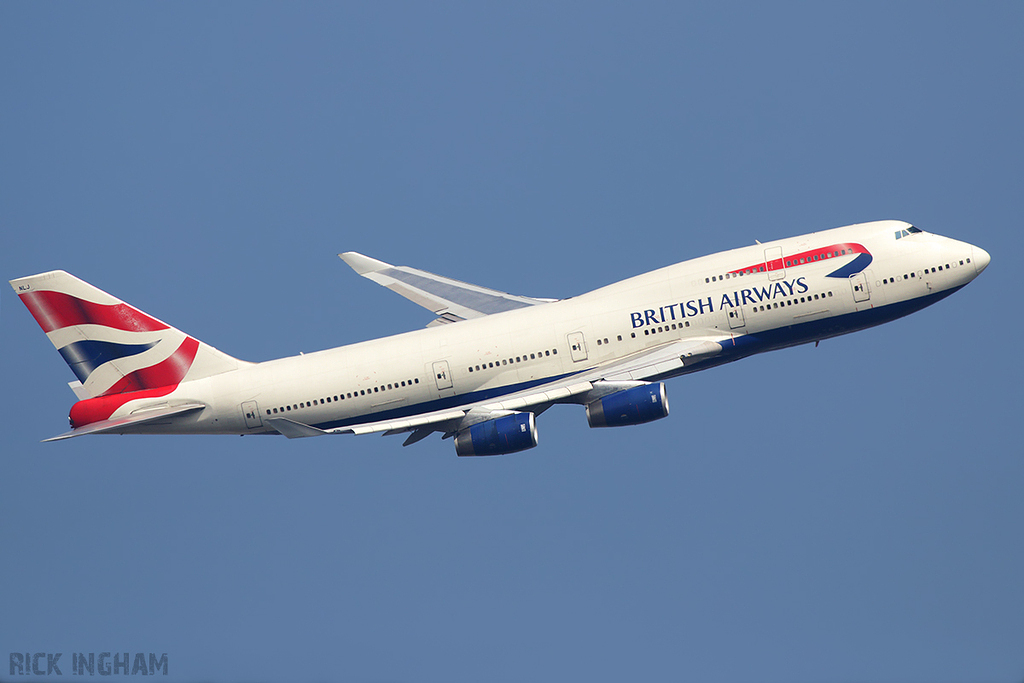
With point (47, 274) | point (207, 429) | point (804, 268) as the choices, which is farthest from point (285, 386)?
point (804, 268)

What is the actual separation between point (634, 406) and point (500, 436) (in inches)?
240

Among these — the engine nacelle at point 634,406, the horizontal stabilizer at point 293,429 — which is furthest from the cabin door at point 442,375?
the horizontal stabilizer at point 293,429

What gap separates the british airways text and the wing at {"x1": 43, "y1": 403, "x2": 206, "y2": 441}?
864 inches

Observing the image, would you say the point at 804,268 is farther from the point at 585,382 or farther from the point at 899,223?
the point at 585,382

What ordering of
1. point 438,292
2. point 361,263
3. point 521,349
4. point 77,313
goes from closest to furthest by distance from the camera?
1. point 521,349
2. point 77,313
3. point 438,292
4. point 361,263

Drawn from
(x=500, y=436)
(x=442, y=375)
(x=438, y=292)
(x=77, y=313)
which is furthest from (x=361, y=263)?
(x=500, y=436)

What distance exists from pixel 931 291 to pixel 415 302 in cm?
2716

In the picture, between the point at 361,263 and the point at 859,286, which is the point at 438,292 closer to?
the point at 361,263

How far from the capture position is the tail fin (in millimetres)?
52000

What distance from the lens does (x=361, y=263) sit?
6253 centimetres

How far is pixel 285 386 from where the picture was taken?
169ft

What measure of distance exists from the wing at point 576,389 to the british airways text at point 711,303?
1316 mm

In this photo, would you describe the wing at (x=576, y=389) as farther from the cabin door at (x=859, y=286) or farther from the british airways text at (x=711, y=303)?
the cabin door at (x=859, y=286)

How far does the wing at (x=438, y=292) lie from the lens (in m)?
58.5
